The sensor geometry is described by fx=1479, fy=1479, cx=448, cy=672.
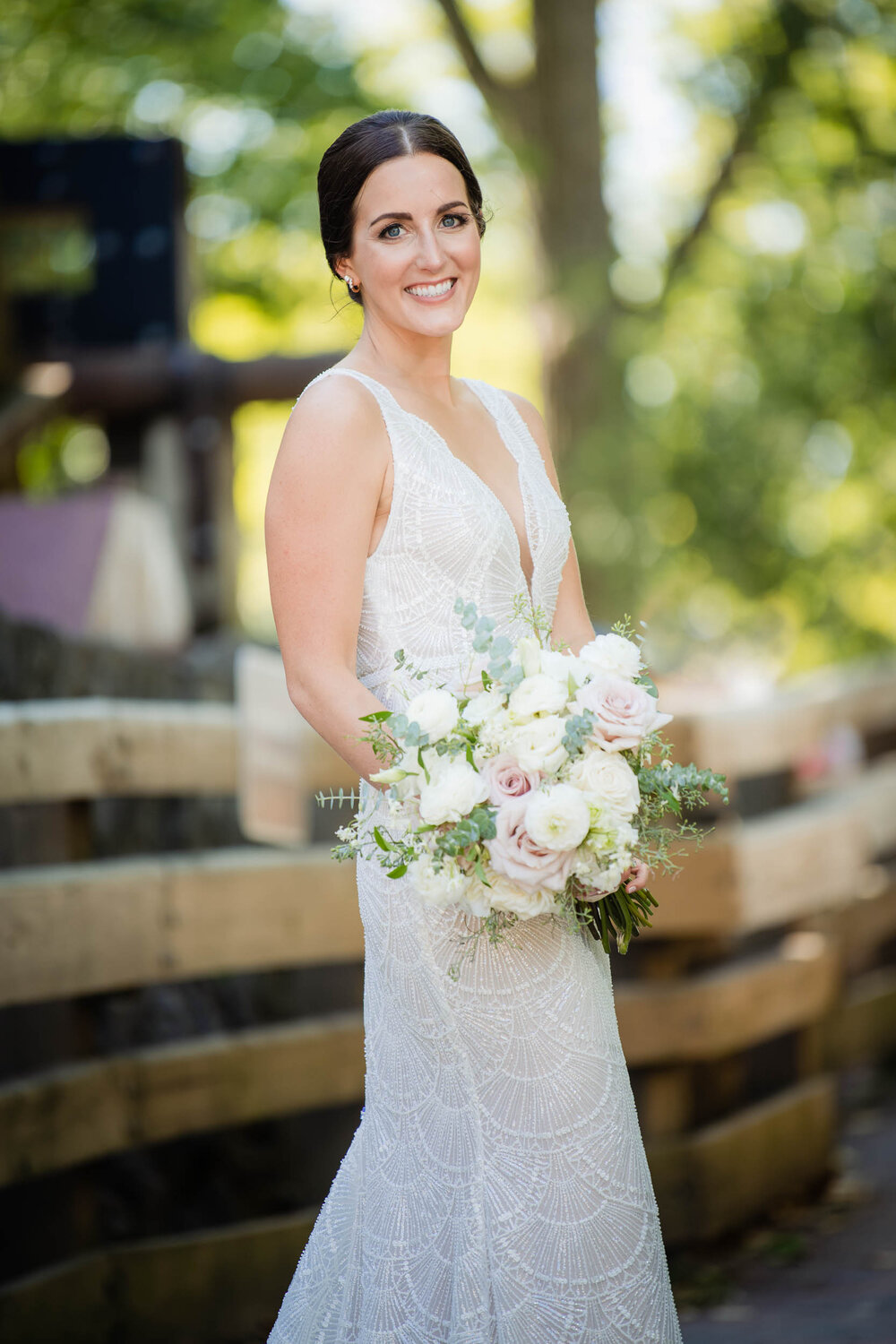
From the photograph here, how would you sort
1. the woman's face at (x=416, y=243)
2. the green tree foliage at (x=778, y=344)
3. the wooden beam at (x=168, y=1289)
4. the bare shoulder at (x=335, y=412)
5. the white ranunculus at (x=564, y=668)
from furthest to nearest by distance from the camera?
the green tree foliage at (x=778, y=344) < the wooden beam at (x=168, y=1289) < the woman's face at (x=416, y=243) < the bare shoulder at (x=335, y=412) < the white ranunculus at (x=564, y=668)

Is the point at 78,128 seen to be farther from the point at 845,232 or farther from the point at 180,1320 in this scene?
the point at 180,1320

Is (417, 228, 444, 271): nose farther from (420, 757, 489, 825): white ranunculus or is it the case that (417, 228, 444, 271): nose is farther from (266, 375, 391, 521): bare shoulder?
(420, 757, 489, 825): white ranunculus

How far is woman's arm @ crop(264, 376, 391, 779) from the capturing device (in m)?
2.30

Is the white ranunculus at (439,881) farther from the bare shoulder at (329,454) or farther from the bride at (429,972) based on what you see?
the bare shoulder at (329,454)

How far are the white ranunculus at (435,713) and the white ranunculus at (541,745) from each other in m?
0.10

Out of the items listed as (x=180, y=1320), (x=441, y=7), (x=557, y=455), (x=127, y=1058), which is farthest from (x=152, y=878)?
(x=441, y=7)

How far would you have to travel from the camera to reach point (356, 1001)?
192 inches

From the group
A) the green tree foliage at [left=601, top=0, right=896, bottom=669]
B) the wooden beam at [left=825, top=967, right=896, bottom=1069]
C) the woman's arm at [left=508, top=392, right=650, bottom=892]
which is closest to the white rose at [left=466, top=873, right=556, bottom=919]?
the woman's arm at [left=508, top=392, right=650, bottom=892]

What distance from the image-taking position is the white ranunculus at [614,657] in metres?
2.14

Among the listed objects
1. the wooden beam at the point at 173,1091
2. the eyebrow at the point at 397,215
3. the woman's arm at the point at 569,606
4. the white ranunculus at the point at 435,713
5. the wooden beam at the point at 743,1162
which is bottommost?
the wooden beam at the point at 743,1162

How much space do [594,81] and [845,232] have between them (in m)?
2.93

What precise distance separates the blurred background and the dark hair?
0.22 m

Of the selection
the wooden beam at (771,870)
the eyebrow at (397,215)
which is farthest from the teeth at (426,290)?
the wooden beam at (771,870)

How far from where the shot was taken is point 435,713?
2.05 metres
